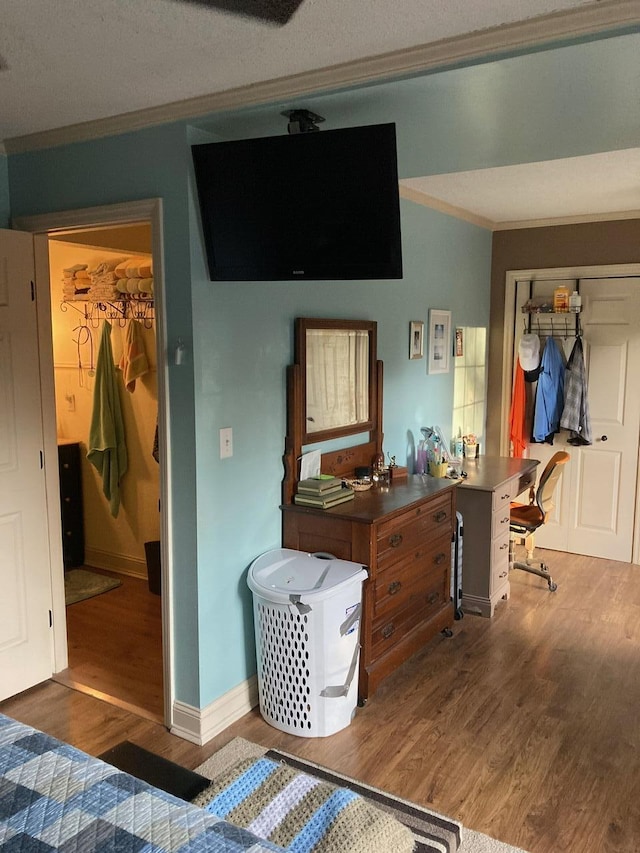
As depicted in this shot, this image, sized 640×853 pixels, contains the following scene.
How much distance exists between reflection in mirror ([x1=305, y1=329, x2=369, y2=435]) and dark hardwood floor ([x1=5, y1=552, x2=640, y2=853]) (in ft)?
4.13

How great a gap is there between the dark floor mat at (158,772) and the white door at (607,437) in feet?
12.8

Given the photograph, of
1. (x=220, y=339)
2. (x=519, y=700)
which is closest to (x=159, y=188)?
(x=220, y=339)

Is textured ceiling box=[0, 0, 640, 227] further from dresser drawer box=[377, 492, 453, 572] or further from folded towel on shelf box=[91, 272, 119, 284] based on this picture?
dresser drawer box=[377, 492, 453, 572]

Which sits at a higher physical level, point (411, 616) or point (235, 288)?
point (235, 288)

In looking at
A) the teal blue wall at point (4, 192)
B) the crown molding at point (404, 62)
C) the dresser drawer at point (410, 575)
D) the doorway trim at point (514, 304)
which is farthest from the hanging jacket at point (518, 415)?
the teal blue wall at point (4, 192)

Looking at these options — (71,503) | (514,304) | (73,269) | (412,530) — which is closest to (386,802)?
(412,530)

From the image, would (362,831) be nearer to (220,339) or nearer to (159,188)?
(220,339)

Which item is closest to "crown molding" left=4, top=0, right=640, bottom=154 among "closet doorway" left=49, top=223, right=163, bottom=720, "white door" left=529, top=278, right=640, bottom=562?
"closet doorway" left=49, top=223, right=163, bottom=720

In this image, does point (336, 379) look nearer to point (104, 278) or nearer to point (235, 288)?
point (235, 288)

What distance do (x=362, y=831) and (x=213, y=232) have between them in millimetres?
1978

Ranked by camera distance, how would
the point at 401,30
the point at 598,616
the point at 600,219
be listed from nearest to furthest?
the point at 401,30
the point at 598,616
the point at 600,219

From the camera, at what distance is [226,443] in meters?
2.82

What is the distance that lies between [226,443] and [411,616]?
1317mm

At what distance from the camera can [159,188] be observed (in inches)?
105
